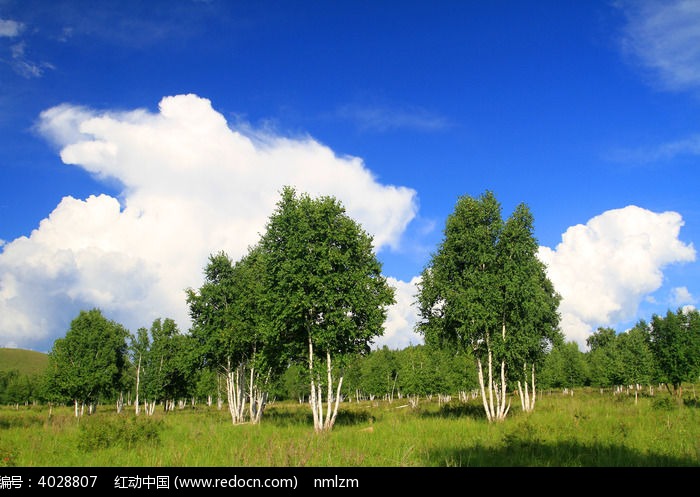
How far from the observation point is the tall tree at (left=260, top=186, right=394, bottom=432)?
73.8ft

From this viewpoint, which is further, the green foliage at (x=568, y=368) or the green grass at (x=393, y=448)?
the green foliage at (x=568, y=368)

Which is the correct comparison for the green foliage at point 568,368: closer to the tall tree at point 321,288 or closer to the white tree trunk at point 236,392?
the white tree trunk at point 236,392

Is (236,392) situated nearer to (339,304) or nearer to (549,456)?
(339,304)

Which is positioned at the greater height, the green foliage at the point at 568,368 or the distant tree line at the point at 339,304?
the distant tree line at the point at 339,304

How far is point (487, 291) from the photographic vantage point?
25938 mm

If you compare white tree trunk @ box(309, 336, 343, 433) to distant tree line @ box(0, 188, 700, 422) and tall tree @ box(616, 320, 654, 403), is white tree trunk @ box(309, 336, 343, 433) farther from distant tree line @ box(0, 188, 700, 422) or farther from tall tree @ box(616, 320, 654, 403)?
tall tree @ box(616, 320, 654, 403)

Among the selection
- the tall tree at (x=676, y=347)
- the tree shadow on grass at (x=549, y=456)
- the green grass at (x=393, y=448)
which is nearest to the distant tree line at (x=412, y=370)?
the tall tree at (x=676, y=347)

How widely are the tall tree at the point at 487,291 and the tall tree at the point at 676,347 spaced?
41300 mm

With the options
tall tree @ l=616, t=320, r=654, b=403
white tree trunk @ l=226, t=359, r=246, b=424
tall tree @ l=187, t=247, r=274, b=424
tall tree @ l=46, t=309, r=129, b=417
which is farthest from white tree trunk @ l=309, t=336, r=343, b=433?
tall tree @ l=616, t=320, r=654, b=403

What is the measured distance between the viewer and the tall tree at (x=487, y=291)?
25.7 meters
